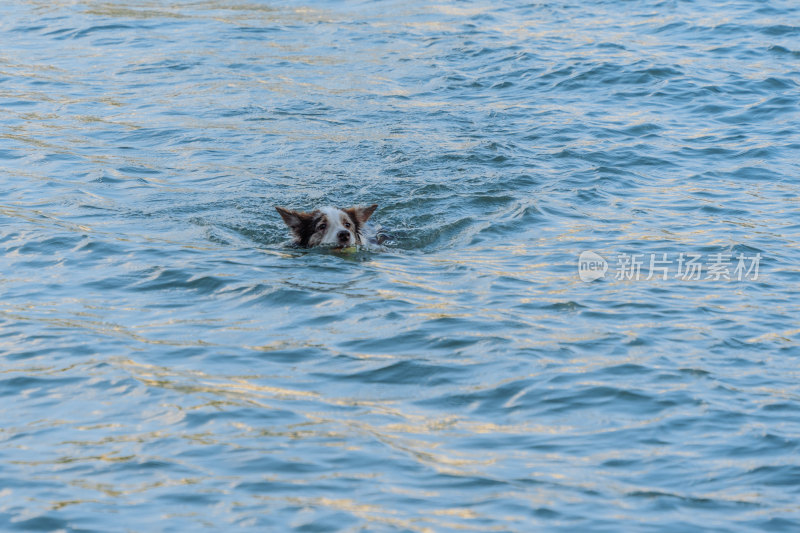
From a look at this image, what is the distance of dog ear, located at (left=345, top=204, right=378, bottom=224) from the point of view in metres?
10.8

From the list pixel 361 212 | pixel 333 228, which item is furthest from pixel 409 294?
pixel 361 212

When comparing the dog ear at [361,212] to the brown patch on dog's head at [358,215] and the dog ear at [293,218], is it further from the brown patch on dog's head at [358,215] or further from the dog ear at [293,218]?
the dog ear at [293,218]

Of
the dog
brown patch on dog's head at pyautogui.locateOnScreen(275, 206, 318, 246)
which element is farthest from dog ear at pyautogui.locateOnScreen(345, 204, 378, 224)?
brown patch on dog's head at pyautogui.locateOnScreen(275, 206, 318, 246)

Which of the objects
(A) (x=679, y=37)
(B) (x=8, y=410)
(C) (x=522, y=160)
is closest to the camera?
(B) (x=8, y=410)

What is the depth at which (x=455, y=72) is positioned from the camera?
704 inches

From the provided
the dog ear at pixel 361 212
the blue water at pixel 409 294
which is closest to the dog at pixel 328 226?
the dog ear at pixel 361 212

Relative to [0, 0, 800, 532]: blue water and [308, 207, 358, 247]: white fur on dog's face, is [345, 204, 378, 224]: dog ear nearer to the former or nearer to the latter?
[308, 207, 358, 247]: white fur on dog's face

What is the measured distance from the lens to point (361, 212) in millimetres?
10812

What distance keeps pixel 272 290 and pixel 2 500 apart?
147 inches

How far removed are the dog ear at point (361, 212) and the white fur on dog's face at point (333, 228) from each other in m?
0.09

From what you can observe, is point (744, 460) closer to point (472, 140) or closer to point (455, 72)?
point (472, 140)

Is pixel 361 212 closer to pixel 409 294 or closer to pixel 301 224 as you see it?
pixel 301 224

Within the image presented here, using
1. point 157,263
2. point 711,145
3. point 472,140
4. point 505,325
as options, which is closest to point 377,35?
point 472,140

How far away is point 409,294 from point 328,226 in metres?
1.75
